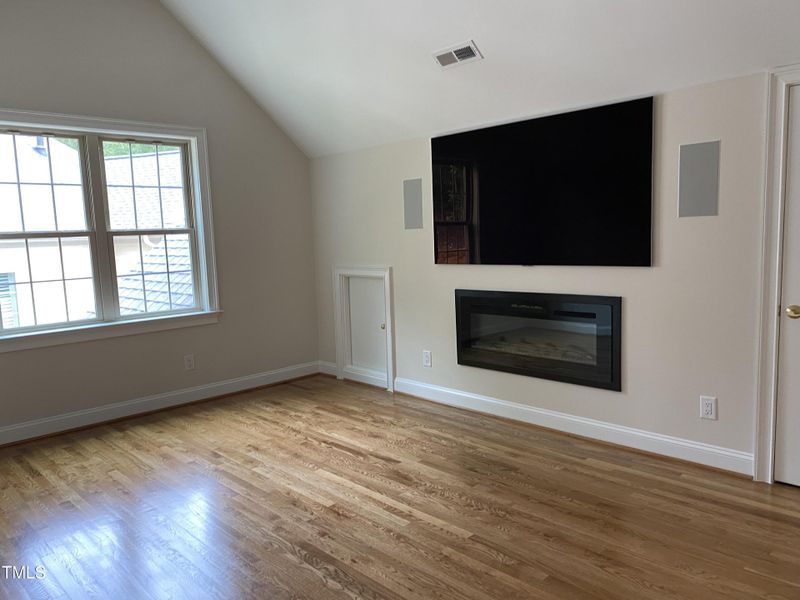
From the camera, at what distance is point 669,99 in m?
3.17

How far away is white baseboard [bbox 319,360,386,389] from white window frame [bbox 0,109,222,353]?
48.6 inches

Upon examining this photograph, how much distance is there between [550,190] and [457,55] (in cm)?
103

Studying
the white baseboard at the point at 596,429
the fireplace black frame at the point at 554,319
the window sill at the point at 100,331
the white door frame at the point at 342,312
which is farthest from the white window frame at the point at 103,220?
the fireplace black frame at the point at 554,319

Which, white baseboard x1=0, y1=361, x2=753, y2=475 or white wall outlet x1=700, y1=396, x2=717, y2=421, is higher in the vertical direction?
white wall outlet x1=700, y1=396, x2=717, y2=421

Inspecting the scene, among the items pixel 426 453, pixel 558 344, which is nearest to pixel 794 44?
pixel 558 344

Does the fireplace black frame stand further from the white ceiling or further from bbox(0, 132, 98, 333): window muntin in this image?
bbox(0, 132, 98, 333): window muntin

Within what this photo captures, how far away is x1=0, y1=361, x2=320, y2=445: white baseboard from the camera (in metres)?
3.96

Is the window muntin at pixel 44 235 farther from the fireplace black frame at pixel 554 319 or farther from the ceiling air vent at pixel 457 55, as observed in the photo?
the fireplace black frame at pixel 554 319

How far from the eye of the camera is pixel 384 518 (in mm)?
2729

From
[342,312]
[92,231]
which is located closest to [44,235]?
[92,231]

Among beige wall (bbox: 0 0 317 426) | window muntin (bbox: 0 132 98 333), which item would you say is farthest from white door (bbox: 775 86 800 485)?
window muntin (bbox: 0 132 98 333)

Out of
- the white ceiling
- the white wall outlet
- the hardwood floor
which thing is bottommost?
the hardwood floor

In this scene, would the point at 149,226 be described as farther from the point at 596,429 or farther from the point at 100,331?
the point at 596,429

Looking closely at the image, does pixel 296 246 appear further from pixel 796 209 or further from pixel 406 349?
pixel 796 209
